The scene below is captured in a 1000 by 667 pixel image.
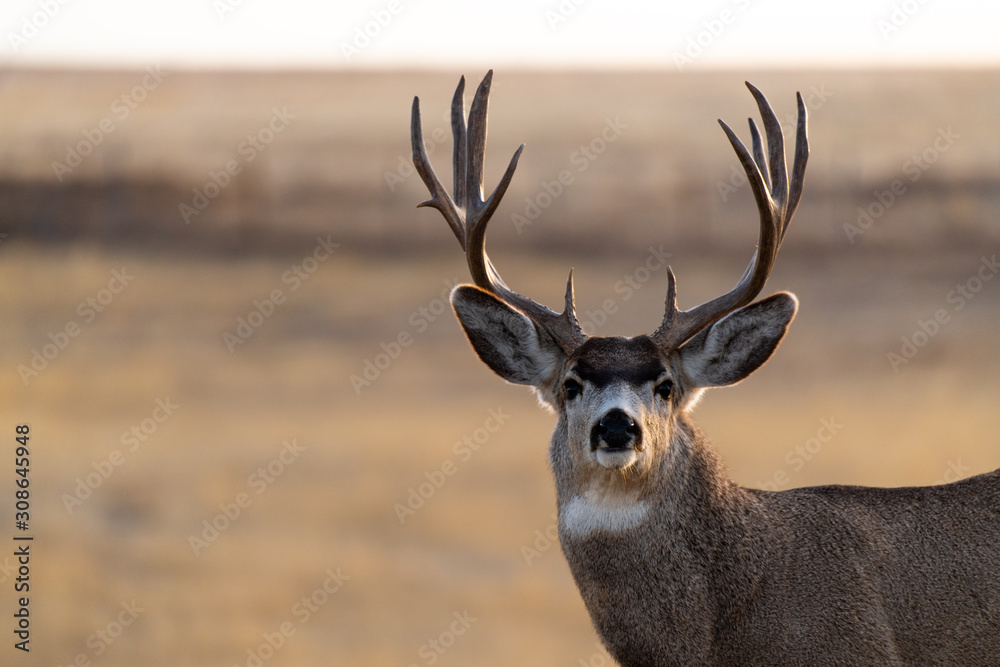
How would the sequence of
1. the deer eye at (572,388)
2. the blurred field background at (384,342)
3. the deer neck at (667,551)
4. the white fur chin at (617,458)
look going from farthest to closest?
the blurred field background at (384,342) < the deer eye at (572,388) < the deer neck at (667,551) < the white fur chin at (617,458)

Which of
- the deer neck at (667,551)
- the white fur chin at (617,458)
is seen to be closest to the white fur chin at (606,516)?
the deer neck at (667,551)

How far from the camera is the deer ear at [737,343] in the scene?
693 centimetres

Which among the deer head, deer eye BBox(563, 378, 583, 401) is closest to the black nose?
the deer head

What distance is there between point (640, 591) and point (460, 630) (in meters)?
6.21

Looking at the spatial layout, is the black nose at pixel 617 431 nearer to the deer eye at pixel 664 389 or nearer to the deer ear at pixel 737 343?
the deer eye at pixel 664 389

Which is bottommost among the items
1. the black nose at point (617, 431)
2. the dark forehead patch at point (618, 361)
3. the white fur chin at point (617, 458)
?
the white fur chin at point (617, 458)

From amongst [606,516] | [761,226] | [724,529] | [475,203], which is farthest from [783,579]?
[475,203]

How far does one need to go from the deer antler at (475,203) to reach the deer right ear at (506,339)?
8 cm

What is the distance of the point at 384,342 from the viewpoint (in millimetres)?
22281

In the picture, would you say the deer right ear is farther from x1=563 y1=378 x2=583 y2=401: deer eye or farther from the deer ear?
the deer ear

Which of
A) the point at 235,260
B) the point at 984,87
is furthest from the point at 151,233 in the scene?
the point at 984,87

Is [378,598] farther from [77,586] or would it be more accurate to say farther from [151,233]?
[151,233]

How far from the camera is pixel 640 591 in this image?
642 cm

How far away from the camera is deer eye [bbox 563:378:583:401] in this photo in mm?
6754
